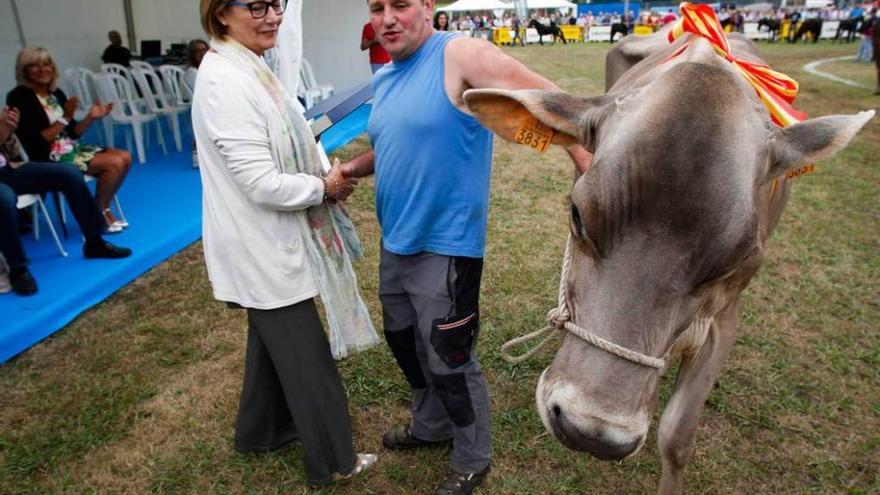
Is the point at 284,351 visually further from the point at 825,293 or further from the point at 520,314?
the point at 825,293

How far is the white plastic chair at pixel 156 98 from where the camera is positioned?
26.6 ft

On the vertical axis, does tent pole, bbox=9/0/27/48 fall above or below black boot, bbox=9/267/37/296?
above

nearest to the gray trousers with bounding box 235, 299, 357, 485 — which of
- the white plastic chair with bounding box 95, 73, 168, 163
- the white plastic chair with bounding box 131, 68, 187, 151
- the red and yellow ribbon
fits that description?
the red and yellow ribbon

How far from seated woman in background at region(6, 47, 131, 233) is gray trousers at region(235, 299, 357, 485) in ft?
10.9

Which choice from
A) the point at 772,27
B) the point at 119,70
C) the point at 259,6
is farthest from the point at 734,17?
the point at 259,6

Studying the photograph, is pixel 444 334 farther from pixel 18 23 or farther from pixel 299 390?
pixel 18 23

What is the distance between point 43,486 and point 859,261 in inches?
233

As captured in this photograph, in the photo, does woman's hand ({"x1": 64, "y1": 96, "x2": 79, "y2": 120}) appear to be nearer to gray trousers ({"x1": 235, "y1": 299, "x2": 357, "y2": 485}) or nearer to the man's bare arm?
gray trousers ({"x1": 235, "y1": 299, "x2": 357, "y2": 485})

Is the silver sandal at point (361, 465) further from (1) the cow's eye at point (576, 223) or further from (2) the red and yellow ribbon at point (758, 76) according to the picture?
(2) the red and yellow ribbon at point (758, 76)

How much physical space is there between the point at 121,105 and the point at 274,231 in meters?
6.70

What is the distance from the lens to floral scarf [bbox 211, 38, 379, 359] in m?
2.32

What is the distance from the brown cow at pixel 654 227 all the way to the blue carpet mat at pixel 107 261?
3760 mm

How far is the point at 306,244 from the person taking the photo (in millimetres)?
2516

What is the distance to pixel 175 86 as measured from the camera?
882cm
